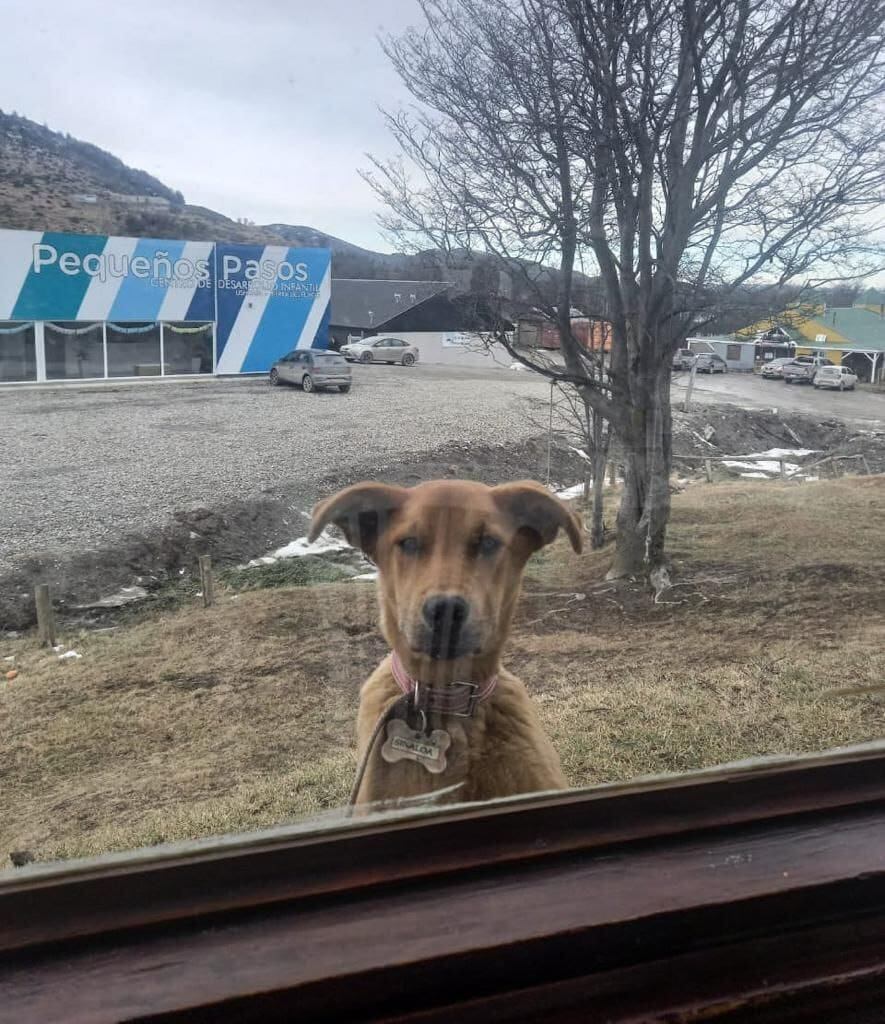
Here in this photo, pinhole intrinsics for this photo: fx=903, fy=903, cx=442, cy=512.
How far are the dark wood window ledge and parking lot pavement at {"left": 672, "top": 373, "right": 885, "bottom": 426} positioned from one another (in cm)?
147

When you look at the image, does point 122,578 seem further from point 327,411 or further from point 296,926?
point 296,926

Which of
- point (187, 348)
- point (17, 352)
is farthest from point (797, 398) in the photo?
point (17, 352)

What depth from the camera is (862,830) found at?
971 mm

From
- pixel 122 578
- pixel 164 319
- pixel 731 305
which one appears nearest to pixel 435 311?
pixel 164 319

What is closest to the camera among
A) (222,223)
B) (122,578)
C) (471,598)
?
(471,598)

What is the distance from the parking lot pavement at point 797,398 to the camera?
227cm

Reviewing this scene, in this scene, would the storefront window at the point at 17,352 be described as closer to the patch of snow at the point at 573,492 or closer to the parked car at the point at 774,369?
the patch of snow at the point at 573,492

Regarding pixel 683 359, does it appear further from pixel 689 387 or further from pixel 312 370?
pixel 312 370

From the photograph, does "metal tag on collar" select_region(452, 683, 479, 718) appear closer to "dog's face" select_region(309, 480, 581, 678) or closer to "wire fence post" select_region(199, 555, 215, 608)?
"dog's face" select_region(309, 480, 581, 678)

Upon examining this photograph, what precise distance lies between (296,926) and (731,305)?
2594mm

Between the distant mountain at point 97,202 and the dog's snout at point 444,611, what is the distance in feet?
2.08

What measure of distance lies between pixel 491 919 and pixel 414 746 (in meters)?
0.55

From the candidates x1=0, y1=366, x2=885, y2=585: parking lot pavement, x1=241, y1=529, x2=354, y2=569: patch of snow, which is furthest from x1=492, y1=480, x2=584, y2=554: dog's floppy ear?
x1=0, y1=366, x2=885, y2=585: parking lot pavement

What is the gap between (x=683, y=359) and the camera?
3020mm
